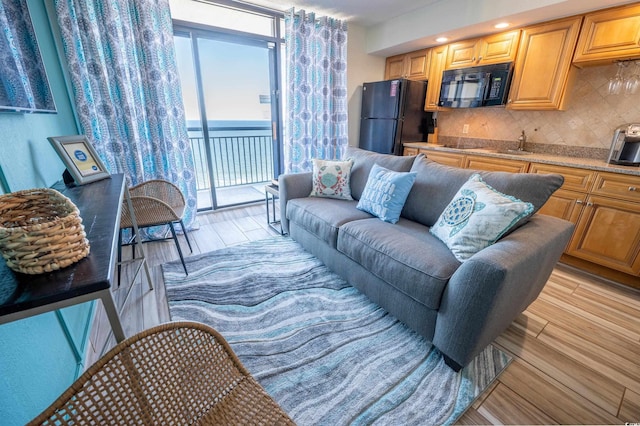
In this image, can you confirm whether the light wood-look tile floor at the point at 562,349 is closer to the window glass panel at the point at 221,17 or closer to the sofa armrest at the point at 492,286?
the sofa armrest at the point at 492,286

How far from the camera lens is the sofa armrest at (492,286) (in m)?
1.15

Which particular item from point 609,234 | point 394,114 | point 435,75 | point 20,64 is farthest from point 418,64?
point 20,64

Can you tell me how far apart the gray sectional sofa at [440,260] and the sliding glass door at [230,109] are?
6.52 feet

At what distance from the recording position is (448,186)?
184 cm

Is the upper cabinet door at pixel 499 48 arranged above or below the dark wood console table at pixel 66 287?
above

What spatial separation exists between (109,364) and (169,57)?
2.77 metres

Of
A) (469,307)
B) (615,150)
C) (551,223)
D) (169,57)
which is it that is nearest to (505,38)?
(615,150)

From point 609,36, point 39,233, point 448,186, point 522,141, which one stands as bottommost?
point 448,186

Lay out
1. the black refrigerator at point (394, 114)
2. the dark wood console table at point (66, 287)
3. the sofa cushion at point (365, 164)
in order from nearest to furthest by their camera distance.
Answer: the dark wood console table at point (66, 287), the sofa cushion at point (365, 164), the black refrigerator at point (394, 114)

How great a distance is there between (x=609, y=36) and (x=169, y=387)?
3696mm

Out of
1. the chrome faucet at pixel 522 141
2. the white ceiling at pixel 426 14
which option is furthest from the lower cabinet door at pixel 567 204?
the white ceiling at pixel 426 14

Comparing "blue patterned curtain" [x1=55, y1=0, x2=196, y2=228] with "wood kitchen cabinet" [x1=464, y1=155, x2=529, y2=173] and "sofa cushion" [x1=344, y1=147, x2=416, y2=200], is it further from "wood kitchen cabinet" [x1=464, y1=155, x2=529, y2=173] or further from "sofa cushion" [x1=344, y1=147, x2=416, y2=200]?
"wood kitchen cabinet" [x1=464, y1=155, x2=529, y2=173]

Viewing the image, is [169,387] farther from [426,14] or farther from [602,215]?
[426,14]

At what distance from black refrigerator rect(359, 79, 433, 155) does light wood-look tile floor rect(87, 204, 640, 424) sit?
90.7 inches
